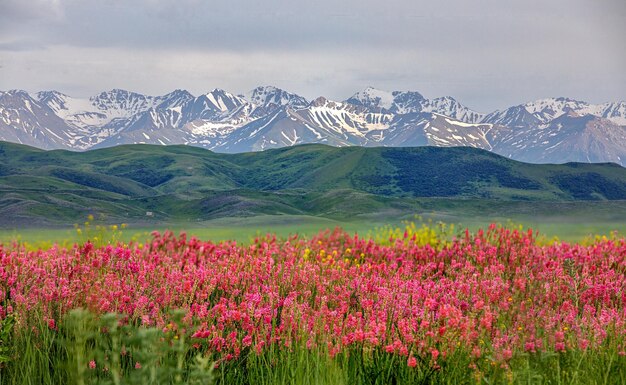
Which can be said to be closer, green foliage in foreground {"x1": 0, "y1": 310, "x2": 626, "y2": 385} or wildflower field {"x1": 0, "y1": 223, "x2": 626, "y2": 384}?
wildflower field {"x1": 0, "y1": 223, "x2": 626, "y2": 384}

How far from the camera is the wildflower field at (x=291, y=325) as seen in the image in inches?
279

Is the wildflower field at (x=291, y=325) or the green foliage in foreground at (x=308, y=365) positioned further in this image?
the green foliage in foreground at (x=308, y=365)

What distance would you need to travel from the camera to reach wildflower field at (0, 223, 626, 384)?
7078 mm

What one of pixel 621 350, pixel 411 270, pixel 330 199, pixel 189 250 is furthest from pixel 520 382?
pixel 330 199

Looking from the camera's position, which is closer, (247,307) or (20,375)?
(20,375)

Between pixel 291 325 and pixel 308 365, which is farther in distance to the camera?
pixel 291 325

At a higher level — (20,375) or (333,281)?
(333,281)

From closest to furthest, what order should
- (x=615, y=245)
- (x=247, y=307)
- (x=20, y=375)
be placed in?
(x=20, y=375) → (x=247, y=307) → (x=615, y=245)

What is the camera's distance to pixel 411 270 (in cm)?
1441

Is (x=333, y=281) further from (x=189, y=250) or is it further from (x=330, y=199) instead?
(x=330, y=199)

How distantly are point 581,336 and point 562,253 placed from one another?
7.72 metres

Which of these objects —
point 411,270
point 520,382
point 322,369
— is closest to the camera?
point 520,382

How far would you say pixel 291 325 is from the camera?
8.41 m

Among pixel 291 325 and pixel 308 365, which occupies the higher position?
pixel 291 325
